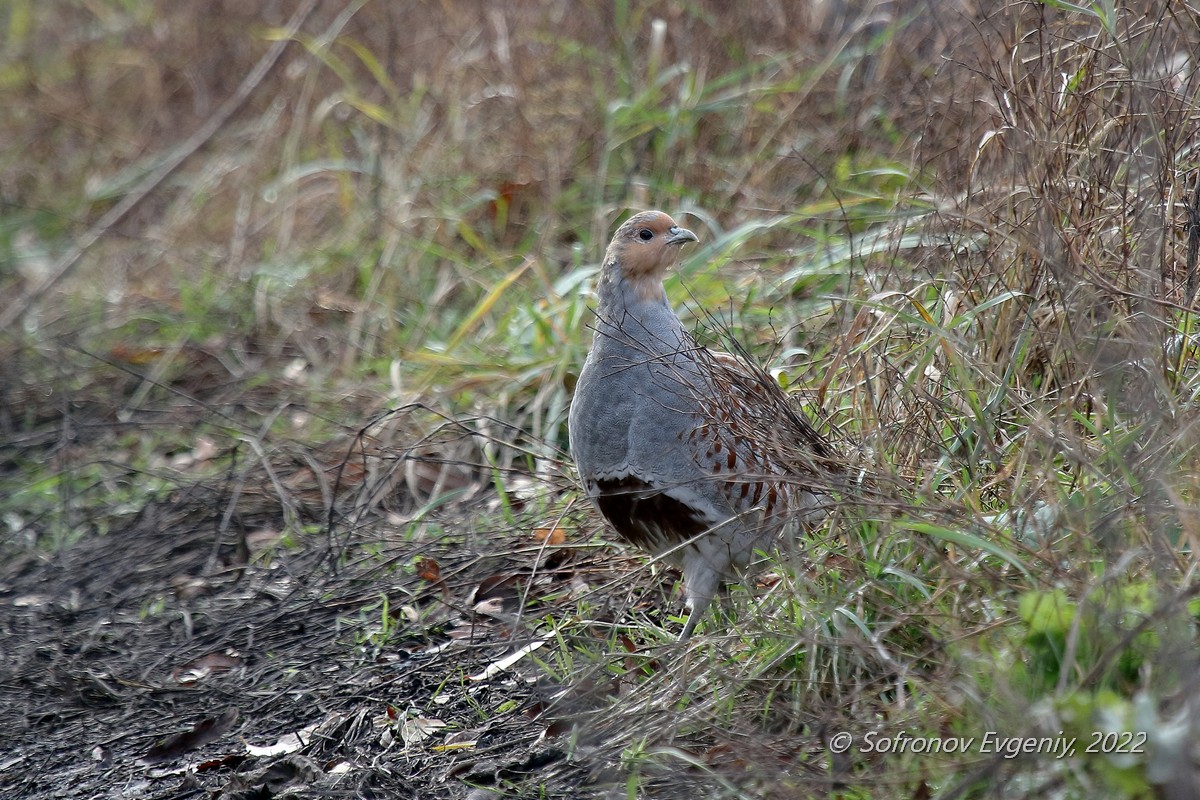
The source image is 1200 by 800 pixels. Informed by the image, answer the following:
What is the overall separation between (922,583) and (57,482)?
3.53 metres

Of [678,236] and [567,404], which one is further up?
Result: [678,236]

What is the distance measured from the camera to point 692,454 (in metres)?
2.73

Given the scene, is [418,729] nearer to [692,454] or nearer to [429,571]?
[429,571]

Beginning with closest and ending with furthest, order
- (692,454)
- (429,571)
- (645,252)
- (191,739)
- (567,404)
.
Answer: (692,454), (191,739), (645,252), (429,571), (567,404)

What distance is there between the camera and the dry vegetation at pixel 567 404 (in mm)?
2215

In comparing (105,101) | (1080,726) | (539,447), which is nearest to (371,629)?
(539,447)

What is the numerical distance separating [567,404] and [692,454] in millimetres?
1267

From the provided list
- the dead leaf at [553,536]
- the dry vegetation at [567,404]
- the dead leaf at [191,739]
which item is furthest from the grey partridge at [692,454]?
the dead leaf at [191,739]

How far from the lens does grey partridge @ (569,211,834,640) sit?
2672mm

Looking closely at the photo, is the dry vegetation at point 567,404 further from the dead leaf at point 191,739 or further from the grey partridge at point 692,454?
the grey partridge at point 692,454

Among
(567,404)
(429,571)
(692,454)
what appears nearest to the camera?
(692,454)

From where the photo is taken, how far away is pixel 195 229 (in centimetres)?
654

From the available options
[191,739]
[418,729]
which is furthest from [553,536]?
[191,739]

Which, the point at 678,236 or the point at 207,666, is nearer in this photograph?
the point at 678,236
